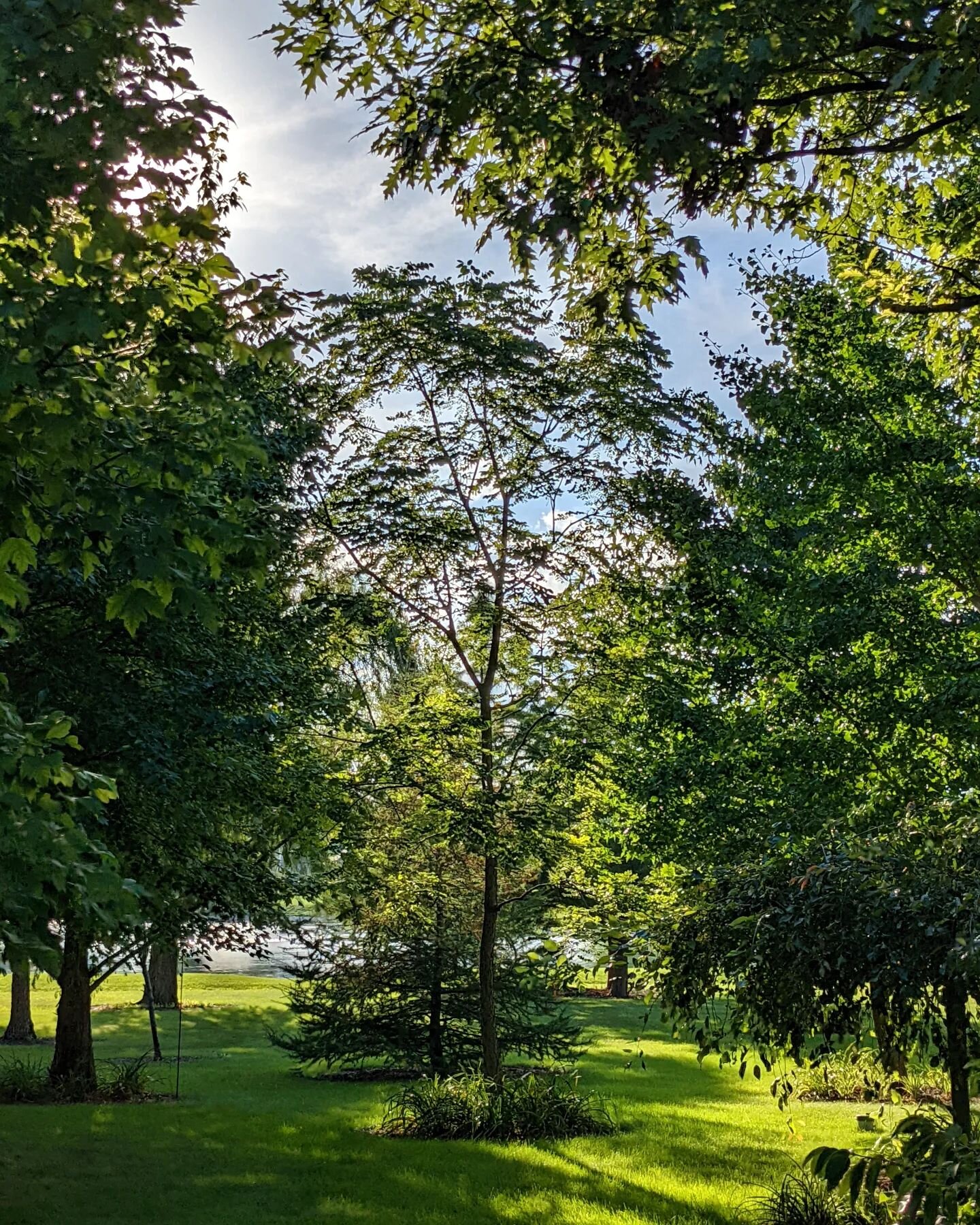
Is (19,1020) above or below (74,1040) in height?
below

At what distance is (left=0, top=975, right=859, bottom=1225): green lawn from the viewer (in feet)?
26.0

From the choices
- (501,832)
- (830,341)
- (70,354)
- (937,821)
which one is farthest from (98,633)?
(830,341)

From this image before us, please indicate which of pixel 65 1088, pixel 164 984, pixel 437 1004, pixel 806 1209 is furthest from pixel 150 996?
pixel 164 984

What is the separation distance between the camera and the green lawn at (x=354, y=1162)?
7918 mm

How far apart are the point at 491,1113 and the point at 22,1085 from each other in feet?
23.0

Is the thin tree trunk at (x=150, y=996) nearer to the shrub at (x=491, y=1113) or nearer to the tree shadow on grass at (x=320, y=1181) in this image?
the tree shadow on grass at (x=320, y=1181)

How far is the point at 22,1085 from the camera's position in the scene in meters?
13.8

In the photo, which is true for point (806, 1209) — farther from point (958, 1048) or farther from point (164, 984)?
point (164, 984)

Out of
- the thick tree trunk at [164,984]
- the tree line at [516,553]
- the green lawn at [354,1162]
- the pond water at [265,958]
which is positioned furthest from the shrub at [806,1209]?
the thick tree trunk at [164,984]

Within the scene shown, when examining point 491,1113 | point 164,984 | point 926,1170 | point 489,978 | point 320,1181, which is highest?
point 926,1170

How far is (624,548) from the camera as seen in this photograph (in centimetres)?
1198

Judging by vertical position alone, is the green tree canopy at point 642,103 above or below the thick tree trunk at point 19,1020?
above

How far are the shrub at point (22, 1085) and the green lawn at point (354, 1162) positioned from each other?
3.22 ft

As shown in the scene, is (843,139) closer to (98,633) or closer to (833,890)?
(833,890)
